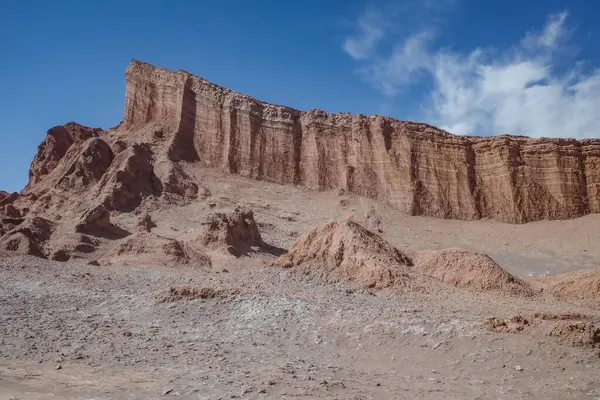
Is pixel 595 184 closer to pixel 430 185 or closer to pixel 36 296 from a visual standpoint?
pixel 430 185

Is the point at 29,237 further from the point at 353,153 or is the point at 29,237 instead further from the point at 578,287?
the point at 353,153

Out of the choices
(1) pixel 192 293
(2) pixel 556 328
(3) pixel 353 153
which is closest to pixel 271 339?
(1) pixel 192 293

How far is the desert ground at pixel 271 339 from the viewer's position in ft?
27.5

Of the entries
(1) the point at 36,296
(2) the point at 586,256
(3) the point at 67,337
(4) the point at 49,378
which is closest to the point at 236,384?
(4) the point at 49,378

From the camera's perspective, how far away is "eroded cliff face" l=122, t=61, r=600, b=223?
167 feet

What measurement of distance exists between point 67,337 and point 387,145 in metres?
45.7

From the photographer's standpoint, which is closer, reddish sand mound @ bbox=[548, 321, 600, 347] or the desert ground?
the desert ground

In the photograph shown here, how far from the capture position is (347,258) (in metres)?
16.6

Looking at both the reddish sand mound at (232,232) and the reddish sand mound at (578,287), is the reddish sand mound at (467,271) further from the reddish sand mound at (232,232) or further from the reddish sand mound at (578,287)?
the reddish sand mound at (232,232)

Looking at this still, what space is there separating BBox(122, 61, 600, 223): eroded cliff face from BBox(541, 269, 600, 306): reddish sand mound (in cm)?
3281

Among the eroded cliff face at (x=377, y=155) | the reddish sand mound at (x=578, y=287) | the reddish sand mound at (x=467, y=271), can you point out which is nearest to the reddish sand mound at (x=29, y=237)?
the reddish sand mound at (x=467, y=271)

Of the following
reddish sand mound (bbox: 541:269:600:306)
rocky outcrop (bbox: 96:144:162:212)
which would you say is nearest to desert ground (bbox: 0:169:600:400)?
reddish sand mound (bbox: 541:269:600:306)

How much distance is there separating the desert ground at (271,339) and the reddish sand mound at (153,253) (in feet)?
6.81

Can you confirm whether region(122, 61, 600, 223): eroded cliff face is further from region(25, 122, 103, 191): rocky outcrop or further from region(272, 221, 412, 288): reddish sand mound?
region(272, 221, 412, 288): reddish sand mound
